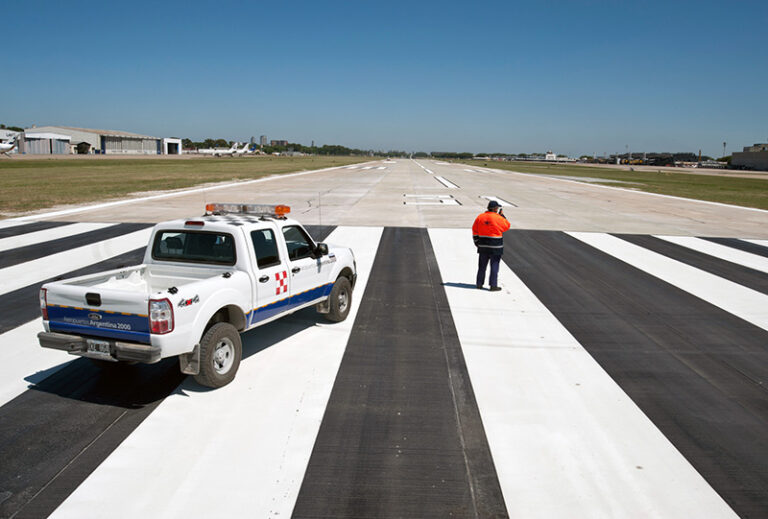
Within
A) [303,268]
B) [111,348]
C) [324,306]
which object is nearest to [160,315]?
[111,348]

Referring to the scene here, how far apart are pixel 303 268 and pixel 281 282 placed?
511 millimetres

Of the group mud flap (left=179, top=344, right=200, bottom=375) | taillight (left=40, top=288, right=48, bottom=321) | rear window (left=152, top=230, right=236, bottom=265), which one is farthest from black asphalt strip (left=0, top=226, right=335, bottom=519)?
rear window (left=152, top=230, right=236, bottom=265)

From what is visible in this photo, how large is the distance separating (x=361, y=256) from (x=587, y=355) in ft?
23.5

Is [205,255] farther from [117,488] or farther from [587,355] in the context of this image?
[587,355]

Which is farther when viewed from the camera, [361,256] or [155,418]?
[361,256]

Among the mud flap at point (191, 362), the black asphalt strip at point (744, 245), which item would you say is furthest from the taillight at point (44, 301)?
the black asphalt strip at point (744, 245)

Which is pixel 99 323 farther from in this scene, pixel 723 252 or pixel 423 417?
pixel 723 252

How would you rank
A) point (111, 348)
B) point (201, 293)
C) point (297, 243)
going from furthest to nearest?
point (297, 243), point (201, 293), point (111, 348)

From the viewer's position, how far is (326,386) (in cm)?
609

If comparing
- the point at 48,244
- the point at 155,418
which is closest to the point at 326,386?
Result: the point at 155,418

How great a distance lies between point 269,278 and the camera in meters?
6.62

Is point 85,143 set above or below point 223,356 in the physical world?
above

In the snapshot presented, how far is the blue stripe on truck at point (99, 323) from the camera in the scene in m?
5.23

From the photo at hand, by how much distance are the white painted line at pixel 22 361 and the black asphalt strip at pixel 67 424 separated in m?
0.11
